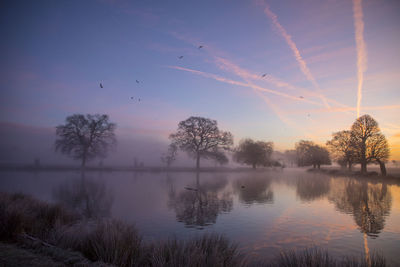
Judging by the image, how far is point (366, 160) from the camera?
4612 cm

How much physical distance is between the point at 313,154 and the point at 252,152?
27.6m

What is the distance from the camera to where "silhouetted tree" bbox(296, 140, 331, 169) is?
87125mm

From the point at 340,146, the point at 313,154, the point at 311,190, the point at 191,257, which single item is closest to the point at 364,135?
the point at 340,146

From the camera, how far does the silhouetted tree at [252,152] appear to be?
8194cm

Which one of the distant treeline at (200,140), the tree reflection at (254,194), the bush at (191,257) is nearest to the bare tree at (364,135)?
the distant treeline at (200,140)

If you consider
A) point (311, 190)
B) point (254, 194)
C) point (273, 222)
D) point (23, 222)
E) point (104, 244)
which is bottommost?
point (311, 190)

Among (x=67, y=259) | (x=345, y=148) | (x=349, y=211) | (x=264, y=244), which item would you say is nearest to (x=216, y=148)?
(x=345, y=148)

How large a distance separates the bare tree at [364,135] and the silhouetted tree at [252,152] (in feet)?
118

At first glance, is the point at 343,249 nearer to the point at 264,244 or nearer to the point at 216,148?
the point at 264,244

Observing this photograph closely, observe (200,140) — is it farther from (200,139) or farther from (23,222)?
(23,222)

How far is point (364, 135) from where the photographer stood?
47.3 m

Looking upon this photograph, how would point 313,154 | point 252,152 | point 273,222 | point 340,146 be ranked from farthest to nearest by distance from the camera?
point 313,154 → point 252,152 → point 340,146 → point 273,222

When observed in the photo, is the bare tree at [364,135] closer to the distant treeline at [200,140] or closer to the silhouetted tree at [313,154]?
the distant treeline at [200,140]

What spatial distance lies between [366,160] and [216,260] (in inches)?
2072
